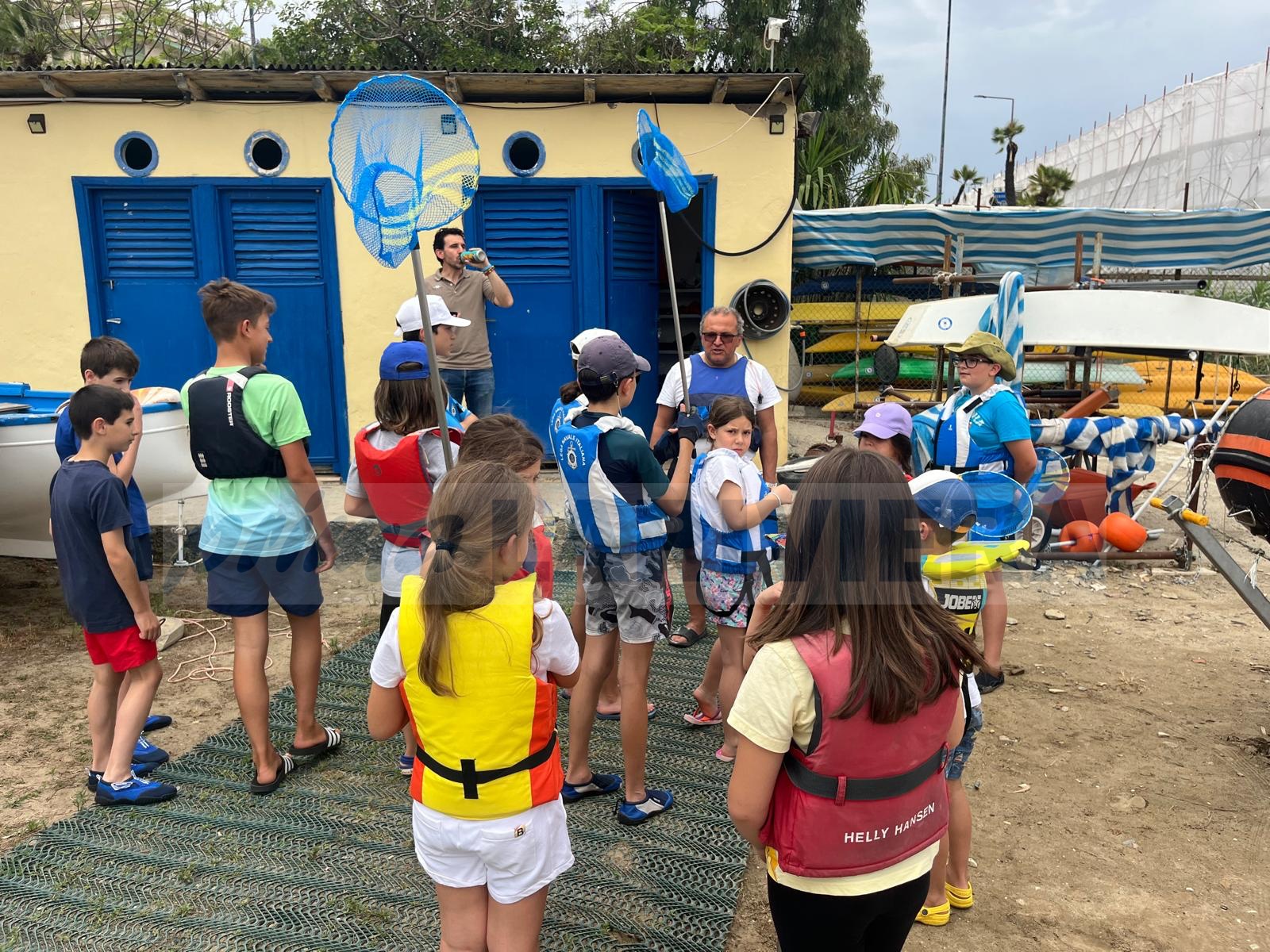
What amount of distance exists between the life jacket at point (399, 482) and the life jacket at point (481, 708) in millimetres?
1213

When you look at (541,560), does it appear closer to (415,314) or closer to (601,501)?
(601,501)

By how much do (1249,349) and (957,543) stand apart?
189 inches

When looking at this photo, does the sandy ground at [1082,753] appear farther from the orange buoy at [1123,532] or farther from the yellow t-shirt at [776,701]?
the yellow t-shirt at [776,701]

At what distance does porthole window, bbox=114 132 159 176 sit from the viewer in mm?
7449

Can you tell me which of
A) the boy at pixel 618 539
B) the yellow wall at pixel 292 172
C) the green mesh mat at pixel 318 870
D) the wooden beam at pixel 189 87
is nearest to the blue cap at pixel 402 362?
the boy at pixel 618 539

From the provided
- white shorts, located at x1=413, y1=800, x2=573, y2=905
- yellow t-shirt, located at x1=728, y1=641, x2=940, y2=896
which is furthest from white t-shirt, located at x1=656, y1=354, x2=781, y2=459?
yellow t-shirt, located at x1=728, y1=641, x2=940, y2=896

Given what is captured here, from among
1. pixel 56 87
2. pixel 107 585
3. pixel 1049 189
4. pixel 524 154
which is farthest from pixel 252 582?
pixel 1049 189

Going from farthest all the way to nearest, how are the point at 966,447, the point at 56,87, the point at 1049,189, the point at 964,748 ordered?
the point at 1049,189, the point at 56,87, the point at 966,447, the point at 964,748

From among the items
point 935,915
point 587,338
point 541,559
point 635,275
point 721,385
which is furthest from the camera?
point 635,275

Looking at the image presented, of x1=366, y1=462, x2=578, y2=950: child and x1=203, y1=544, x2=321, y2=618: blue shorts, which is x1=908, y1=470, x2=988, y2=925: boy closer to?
x1=366, y1=462, x2=578, y2=950: child

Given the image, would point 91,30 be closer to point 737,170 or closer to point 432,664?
point 737,170

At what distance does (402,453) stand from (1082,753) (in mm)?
3133

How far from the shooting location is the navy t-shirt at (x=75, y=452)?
3711 mm

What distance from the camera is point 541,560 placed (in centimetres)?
244
